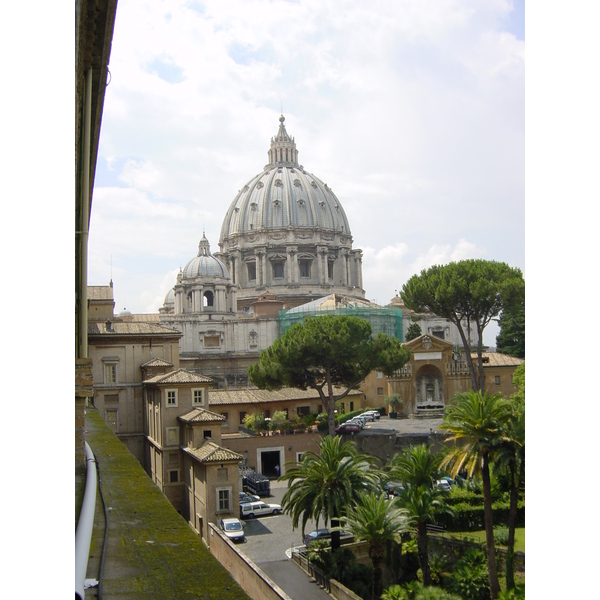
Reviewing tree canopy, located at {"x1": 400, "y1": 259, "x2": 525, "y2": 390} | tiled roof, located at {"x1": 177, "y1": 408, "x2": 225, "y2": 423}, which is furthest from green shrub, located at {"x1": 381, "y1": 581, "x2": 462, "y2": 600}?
tree canopy, located at {"x1": 400, "y1": 259, "x2": 525, "y2": 390}

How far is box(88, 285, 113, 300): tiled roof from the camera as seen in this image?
2304 cm

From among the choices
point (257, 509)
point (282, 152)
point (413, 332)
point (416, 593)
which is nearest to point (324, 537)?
point (257, 509)

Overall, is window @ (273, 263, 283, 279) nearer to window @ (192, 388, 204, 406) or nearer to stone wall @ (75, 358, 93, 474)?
window @ (192, 388, 204, 406)

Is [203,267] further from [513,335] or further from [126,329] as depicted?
[126,329]

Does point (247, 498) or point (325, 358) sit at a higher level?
point (325, 358)

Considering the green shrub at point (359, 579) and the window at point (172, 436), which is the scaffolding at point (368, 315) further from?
the green shrub at point (359, 579)

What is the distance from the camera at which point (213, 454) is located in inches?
657

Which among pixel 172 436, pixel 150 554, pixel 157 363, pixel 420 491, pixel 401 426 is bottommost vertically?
pixel 401 426

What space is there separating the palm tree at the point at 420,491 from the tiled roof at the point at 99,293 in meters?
12.7

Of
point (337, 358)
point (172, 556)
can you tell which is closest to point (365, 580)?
point (172, 556)

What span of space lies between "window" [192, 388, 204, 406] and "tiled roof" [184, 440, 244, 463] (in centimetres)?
192

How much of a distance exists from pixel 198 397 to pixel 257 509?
3412 millimetres
